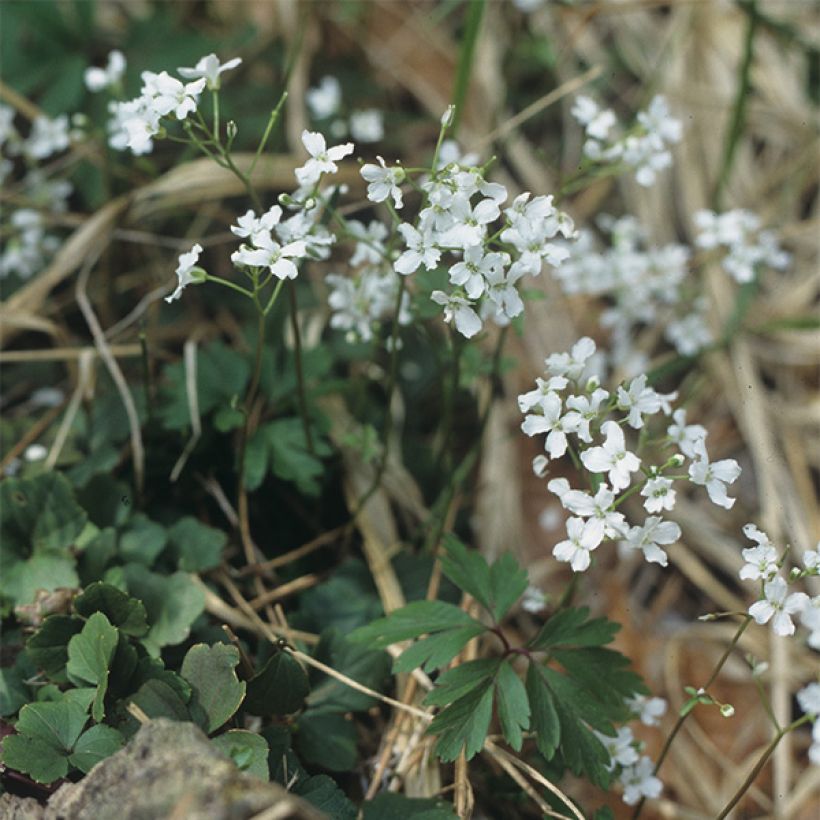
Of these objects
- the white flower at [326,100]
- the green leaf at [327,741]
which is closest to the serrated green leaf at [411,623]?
the green leaf at [327,741]

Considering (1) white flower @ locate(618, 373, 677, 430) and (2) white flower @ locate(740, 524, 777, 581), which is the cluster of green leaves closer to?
(2) white flower @ locate(740, 524, 777, 581)

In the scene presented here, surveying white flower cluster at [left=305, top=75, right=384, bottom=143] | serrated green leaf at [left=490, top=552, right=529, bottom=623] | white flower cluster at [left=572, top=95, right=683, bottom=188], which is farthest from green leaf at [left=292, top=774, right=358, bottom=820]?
white flower cluster at [left=305, top=75, right=384, bottom=143]

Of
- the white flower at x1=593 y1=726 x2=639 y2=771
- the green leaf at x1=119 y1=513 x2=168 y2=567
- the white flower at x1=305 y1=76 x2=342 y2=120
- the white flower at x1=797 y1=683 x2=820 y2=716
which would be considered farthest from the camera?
the white flower at x1=305 y1=76 x2=342 y2=120

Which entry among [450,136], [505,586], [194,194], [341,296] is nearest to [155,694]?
[505,586]

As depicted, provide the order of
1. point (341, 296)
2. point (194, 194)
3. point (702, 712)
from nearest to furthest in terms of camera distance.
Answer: point (341, 296), point (702, 712), point (194, 194)

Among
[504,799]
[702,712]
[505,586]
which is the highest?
[505,586]

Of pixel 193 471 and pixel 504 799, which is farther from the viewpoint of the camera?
pixel 193 471

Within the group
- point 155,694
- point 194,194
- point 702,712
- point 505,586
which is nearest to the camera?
point 155,694

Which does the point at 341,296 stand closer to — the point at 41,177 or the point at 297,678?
the point at 297,678
